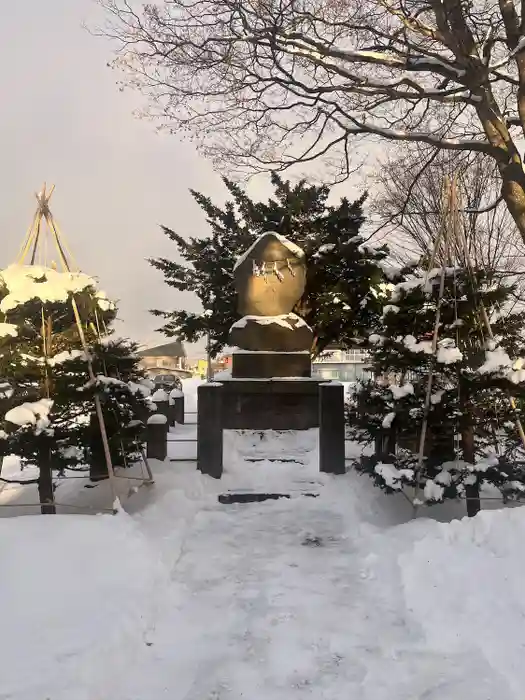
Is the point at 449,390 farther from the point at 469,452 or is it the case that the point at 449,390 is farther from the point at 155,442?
the point at 155,442

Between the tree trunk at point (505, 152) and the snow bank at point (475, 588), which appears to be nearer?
the snow bank at point (475, 588)

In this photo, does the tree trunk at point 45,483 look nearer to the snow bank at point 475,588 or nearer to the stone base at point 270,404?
the snow bank at point 475,588

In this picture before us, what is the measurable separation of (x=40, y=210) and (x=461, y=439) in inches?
215

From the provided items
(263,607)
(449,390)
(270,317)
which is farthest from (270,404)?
(263,607)

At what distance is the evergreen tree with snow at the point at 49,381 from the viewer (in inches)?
231

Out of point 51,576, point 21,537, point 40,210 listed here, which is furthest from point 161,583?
point 40,210

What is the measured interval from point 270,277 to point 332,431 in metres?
4.44

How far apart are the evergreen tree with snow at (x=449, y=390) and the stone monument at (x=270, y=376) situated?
1.62 metres

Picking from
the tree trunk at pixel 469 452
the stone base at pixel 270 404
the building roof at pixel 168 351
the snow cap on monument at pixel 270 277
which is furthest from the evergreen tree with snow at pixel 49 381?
the building roof at pixel 168 351

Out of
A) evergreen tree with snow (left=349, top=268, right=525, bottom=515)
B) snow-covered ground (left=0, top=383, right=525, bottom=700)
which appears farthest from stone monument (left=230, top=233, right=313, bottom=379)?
snow-covered ground (left=0, top=383, right=525, bottom=700)

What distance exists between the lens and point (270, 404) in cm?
996

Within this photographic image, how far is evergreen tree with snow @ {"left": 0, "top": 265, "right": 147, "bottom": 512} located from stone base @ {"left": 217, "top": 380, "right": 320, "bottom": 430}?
347 cm

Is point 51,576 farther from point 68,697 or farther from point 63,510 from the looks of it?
point 63,510

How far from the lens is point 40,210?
21.5 ft
